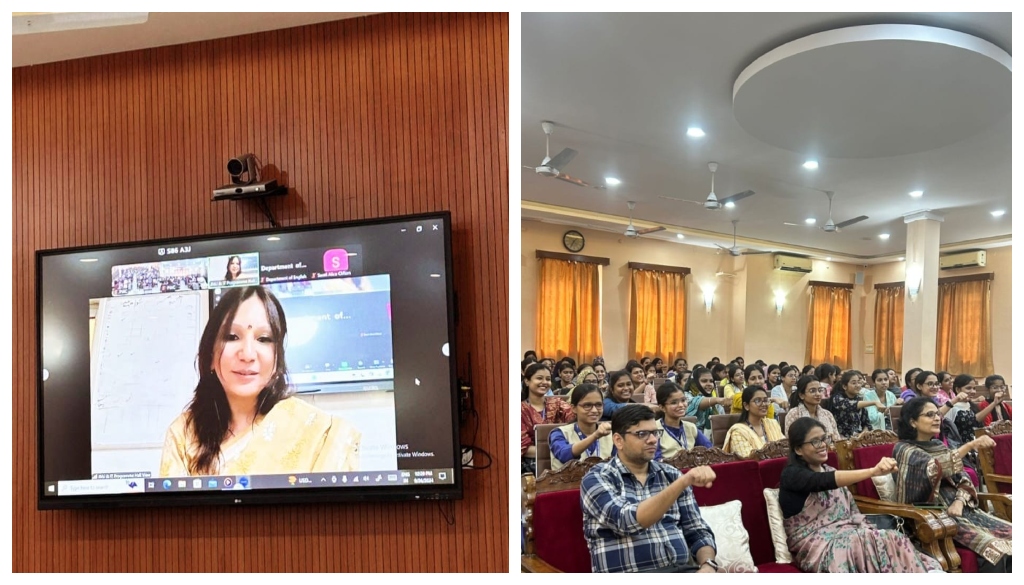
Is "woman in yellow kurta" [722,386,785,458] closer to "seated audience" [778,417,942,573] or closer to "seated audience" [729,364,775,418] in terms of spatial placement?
"seated audience" [729,364,775,418]

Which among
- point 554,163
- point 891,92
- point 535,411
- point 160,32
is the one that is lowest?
point 535,411

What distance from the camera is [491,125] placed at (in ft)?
7.68

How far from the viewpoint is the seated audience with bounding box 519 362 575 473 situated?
2.36 meters

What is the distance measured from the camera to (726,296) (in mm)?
2303

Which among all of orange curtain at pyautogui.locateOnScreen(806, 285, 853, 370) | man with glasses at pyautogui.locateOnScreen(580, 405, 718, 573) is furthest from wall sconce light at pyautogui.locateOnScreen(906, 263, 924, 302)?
man with glasses at pyautogui.locateOnScreen(580, 405, 718, 573)

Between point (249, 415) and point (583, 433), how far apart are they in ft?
3.56

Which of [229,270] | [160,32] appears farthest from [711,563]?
[160,32]

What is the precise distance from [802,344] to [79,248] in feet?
7.77

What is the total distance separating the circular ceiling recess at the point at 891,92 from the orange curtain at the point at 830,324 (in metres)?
0.43

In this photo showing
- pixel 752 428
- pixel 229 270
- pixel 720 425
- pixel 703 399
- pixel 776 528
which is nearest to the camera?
pixel 229 270

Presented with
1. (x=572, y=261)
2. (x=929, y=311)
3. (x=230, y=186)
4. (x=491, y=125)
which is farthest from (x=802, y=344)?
(x=230, y=186)

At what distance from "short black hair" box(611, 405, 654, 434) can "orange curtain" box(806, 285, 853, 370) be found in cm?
58

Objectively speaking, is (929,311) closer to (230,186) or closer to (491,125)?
(491,125)

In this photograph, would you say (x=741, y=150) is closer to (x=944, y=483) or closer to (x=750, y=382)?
(x=750, y=382)
